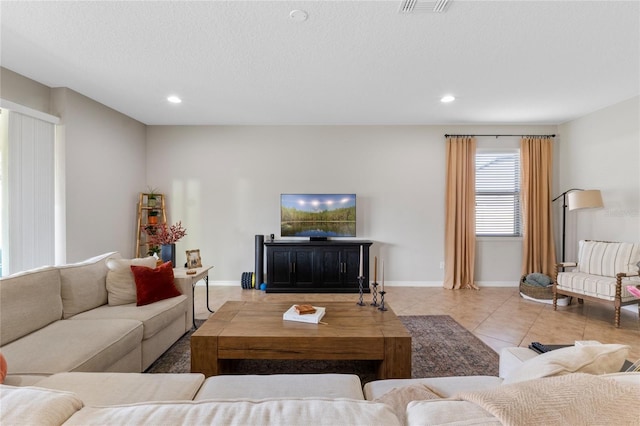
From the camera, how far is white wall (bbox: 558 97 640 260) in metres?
3.57

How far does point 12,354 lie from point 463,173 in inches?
208

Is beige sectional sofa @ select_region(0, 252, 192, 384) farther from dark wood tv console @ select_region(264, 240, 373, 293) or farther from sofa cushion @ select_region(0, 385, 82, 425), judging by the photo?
dark wood tv console @ select_region(264, 240, 373, 293)

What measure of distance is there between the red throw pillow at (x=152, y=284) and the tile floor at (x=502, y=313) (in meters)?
0.89

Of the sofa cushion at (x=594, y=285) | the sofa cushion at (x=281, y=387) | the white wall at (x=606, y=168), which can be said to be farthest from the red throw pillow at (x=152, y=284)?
the white wall at (x=606, y=168)

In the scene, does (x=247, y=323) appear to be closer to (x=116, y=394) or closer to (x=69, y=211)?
(x=116, y=394)

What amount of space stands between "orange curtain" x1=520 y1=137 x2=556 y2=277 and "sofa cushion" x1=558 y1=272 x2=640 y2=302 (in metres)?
0.96

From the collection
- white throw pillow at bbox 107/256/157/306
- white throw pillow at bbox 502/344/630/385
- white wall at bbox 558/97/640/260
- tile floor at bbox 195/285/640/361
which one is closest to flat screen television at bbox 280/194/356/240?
tile floor at bbox 195/285/640/361

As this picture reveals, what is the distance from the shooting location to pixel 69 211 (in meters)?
3.33

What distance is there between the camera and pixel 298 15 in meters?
2.05

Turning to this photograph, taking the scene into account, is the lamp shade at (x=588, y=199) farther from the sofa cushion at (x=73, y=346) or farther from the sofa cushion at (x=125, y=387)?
the sofa cushion at (x=73, y=346)

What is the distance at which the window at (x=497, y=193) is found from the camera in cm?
475

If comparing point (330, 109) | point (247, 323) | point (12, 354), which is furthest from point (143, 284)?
point (330, 109)

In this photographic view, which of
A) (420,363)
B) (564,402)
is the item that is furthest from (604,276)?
(564,402)

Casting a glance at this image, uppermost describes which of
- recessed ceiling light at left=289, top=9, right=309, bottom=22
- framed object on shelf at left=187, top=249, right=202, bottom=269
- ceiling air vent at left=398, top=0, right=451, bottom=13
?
ceiling air vent at left=398, top=0, right=451, bottom=13
